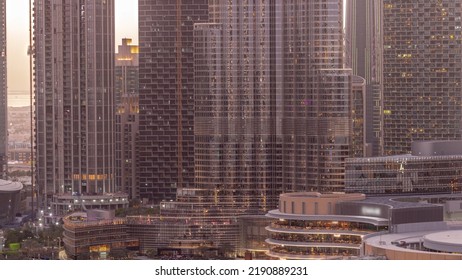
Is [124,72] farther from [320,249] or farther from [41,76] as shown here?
[320,249]

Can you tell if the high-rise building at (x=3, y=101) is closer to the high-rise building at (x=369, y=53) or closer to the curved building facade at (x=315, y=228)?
the high-rise building at (x=369, y=53)

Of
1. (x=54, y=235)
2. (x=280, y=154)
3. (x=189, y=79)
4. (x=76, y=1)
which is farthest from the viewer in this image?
(x=189, y=79)

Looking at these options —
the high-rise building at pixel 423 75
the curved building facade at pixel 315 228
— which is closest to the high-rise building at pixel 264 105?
the curved building facade at pixel 315 228

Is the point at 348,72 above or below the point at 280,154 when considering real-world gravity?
above

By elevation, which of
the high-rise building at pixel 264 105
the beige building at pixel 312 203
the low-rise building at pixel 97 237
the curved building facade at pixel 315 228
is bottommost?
the low-rise building at pixel 97 237

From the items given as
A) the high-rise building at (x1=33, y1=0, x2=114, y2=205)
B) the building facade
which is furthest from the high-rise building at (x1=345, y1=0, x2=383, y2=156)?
the building facade

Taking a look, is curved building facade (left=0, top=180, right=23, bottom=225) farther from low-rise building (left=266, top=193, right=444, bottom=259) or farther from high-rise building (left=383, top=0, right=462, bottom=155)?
low-rise building (left=266, top=193, right=444, bottom=259)

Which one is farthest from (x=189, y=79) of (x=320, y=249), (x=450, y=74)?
(x=320, y=249)
